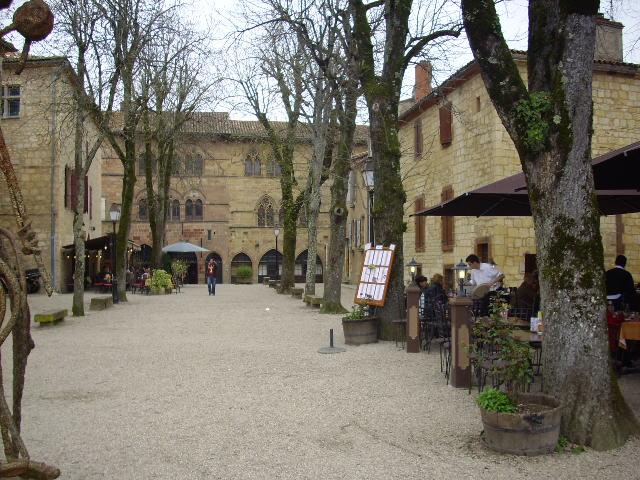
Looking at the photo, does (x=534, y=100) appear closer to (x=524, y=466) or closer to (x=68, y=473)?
(x=524, y=466)

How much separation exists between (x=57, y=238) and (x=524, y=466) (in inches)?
1016

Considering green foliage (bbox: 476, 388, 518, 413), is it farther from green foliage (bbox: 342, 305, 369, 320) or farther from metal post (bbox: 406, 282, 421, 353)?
green foliage (bbox: 342, 305, 369, 320)

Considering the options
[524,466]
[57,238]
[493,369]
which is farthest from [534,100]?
[57,238]

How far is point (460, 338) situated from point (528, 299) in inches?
113

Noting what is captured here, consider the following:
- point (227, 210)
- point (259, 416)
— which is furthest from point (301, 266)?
point (259, 416)

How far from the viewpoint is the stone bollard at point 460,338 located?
734 centimetres

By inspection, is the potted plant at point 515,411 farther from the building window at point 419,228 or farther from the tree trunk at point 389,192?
the building window at point 419,228

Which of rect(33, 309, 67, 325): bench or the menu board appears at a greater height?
the menu board

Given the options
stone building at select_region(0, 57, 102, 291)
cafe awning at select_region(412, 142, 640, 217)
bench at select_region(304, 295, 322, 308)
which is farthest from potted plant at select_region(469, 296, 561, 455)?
stone building at select_region(0, 57, 102, 291)

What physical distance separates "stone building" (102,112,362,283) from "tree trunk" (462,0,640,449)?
42.3m

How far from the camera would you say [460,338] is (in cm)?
739

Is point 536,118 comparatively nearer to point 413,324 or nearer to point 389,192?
point 413,324

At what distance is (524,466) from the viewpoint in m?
4.75

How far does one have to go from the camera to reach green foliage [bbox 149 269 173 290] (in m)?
29.1
